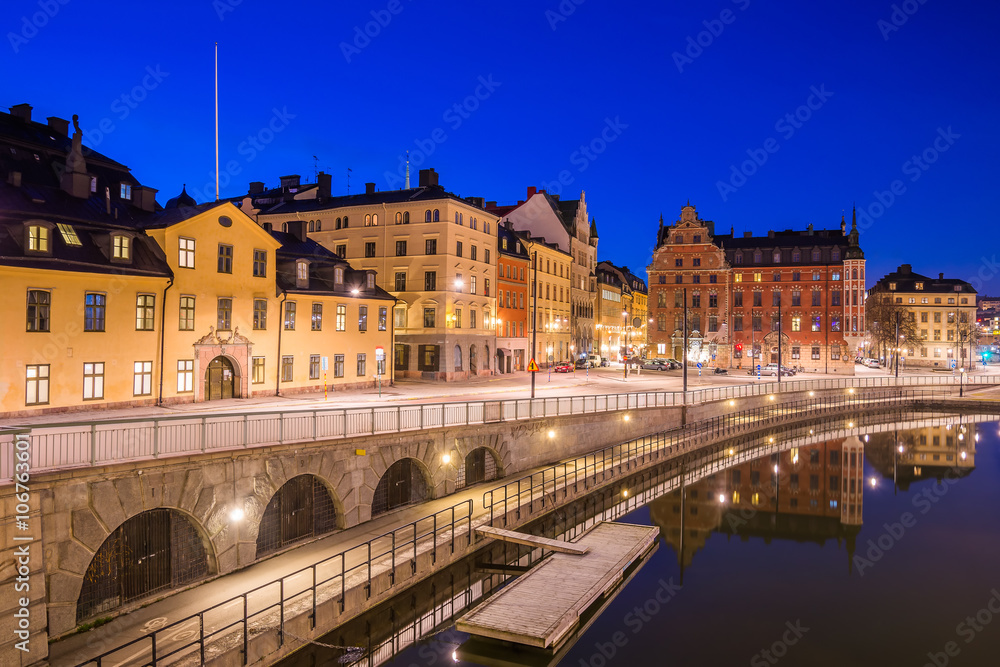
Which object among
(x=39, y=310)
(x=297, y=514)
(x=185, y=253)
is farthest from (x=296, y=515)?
(x=185, y=253)

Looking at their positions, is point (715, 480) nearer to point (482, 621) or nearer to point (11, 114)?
point (482, 621)

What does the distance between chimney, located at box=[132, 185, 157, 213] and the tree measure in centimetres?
10111

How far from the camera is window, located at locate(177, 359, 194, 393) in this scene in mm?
31891

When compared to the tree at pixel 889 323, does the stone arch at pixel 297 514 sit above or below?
below

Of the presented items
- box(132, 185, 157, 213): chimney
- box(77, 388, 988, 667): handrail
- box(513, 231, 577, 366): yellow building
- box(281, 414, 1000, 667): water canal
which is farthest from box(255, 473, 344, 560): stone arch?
box(513, 231, 577, 366): yellow building

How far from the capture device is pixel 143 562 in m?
16.7

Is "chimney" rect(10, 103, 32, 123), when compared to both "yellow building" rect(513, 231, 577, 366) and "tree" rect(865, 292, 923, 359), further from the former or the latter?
"tree" rect(865, 292, 923, 359)

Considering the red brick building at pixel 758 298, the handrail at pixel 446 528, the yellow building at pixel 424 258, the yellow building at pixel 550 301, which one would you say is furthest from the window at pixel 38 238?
the red brick building at pixel 758 298

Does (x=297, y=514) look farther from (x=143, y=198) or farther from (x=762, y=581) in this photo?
(x=143, y=198)

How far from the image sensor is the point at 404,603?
19.0 m

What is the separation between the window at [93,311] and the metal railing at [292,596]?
16473 mm

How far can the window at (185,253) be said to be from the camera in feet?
104

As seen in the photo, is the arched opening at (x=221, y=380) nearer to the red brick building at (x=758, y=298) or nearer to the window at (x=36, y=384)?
the window at (x=36, y=384)

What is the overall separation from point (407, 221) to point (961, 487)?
1610 inches
